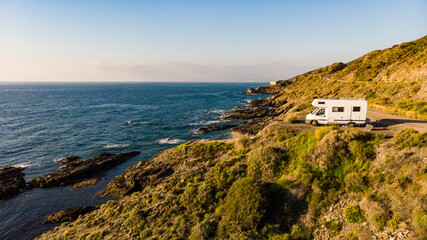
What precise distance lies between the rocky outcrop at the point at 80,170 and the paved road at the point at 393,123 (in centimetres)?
3737

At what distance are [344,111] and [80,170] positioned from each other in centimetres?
3756

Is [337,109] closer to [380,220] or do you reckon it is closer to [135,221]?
[380,220]

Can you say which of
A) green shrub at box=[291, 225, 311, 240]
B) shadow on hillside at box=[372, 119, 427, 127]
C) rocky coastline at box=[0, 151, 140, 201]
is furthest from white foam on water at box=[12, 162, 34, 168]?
shadow on hillside at box=[372, 119, 427, 127]

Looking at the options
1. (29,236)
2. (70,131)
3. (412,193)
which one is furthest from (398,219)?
(70,131)

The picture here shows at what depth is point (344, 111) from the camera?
2097 centimetres

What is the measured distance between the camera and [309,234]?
12.7 m

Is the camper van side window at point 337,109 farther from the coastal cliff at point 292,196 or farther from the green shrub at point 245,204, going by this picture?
the green shrub at point 245,204

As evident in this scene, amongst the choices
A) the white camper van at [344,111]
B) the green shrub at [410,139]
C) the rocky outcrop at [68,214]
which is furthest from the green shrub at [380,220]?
the rocky outcrop at [68,214]

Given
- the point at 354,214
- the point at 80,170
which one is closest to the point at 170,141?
the point at 80,170

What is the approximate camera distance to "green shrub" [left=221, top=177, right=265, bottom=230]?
13.8 m

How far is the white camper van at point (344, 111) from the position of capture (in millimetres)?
20578

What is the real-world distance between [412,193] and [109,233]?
20887mm

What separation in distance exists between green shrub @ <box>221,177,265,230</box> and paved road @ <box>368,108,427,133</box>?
13.8 m

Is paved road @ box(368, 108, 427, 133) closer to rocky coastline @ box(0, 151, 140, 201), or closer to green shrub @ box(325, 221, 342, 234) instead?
green shrub @ box(325, 221, 342, 234)
